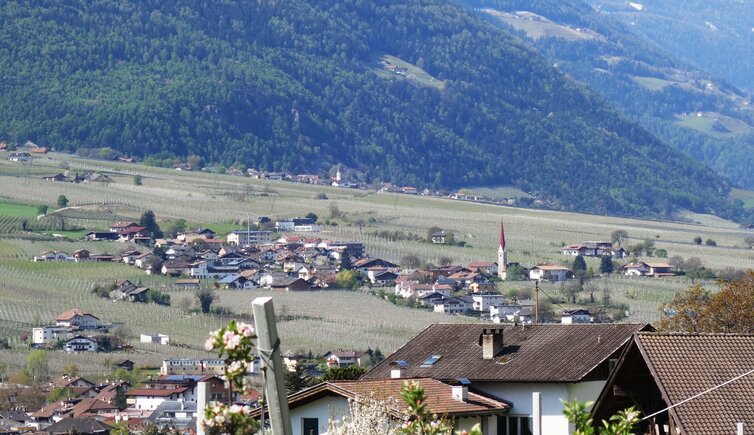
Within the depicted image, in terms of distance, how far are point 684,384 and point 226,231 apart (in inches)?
6196

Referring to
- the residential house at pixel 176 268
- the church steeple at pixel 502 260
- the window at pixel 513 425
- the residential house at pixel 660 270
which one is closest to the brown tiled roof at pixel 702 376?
the window at pixel 513 425

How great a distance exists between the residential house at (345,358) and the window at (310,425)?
59.2m

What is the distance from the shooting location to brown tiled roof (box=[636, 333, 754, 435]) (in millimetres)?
18641

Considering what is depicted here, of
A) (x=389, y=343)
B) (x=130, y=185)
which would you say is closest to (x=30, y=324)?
(x=389, y=343)

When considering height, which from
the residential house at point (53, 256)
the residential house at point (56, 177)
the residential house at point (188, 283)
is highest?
the residential house at point (56, 177)

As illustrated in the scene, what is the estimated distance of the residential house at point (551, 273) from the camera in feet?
473

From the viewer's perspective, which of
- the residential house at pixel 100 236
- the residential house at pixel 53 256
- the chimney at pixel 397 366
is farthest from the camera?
the residential house at pixel 100 236

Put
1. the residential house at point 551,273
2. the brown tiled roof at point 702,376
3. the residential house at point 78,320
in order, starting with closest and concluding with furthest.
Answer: the brown tiled roof at point 702,376 → the residential house at point 78,320 → the residential house at point 551,273

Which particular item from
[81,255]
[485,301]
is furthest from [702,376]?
[81,255]

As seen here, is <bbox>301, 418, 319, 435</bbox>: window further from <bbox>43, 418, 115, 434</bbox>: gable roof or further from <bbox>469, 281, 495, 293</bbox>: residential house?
<bbox>469, 281, 495, 293</bbox>: residential house

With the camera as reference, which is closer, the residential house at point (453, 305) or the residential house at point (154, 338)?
the residential house at point (154, 338)

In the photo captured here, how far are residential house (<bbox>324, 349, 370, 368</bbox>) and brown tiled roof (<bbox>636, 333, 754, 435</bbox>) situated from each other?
67626 mm

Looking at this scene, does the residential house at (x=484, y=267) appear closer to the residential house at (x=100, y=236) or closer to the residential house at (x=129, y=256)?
the residential house at (x=129, y=256)

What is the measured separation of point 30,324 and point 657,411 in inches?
3841
